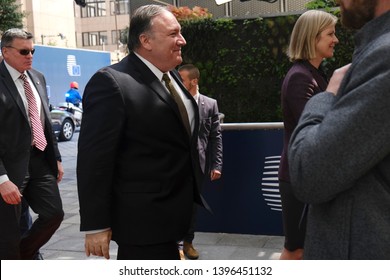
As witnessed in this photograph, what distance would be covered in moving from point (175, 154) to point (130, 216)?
0.36 m

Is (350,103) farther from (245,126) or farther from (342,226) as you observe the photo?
(245,126)

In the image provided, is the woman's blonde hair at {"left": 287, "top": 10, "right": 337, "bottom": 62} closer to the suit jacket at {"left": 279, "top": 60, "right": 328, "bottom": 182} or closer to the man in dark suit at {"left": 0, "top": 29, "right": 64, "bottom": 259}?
the suit jacket at {"left": 279, "top": 60, "right": 328, "bottom": 182}

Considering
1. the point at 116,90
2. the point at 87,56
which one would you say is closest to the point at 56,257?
the point at 116,90

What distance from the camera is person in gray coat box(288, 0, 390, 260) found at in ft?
4.09

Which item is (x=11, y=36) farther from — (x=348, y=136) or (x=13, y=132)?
(x=348, y=136)

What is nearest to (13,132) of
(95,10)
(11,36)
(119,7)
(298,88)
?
(11,36)

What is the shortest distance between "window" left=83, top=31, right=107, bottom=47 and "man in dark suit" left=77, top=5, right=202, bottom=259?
6370 cm

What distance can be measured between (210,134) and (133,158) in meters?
2.37

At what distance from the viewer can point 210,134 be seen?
15.9 ft

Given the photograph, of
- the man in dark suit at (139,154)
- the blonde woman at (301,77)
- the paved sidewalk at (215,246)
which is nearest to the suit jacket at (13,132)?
the paved sidewalk at (215,246)

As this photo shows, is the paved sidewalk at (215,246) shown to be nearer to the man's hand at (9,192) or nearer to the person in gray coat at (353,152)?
the man's hand at (9,192)

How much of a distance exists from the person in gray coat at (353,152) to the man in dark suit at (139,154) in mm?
1195

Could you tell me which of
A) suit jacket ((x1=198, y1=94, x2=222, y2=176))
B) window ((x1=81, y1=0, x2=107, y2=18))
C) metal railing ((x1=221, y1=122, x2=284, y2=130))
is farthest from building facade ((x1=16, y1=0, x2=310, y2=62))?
suit jacket ((x1=198, y1=94, x2=222, y2=176))
